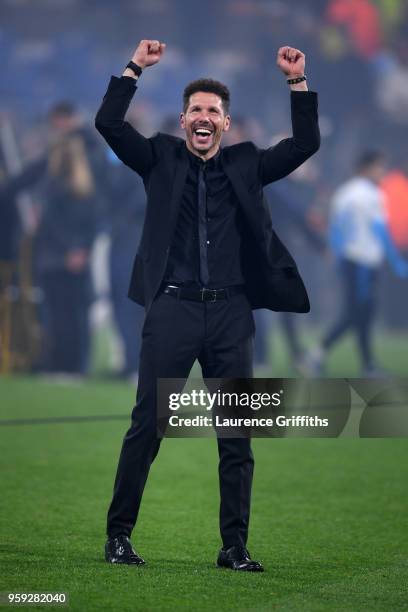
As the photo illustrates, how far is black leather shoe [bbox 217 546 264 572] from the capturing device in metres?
4.96

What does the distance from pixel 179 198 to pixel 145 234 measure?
186 mm

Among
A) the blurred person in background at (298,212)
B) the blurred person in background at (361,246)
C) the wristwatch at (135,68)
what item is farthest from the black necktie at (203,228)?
the blurred person in background at (361,246)

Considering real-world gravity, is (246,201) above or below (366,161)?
below

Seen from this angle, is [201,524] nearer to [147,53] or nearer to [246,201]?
[246,201]

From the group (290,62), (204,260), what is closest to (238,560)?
(204,260)

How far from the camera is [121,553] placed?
499cm

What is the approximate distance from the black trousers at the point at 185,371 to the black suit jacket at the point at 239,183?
116mm

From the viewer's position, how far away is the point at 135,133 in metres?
4.91

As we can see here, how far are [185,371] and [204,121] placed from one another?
909mm

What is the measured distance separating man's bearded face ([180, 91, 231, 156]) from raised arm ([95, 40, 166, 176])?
18 centimetres

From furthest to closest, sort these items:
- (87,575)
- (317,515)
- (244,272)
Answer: (317,515) → (244,272) → (87,575)

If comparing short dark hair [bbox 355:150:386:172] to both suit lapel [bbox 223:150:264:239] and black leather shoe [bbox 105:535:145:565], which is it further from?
black leather shoe [bbox 105:535:145:565]

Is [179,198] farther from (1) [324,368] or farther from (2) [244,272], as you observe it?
(1) [324,368]

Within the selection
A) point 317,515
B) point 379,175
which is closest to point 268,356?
point 379,175
